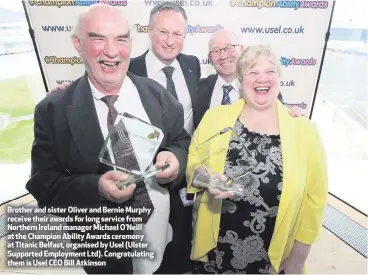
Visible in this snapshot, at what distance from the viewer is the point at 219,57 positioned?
143 centimetres

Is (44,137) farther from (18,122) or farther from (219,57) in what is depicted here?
(219,57)

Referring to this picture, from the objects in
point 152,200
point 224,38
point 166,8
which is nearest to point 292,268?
point 152,200

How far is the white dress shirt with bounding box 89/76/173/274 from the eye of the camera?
48.4 inches

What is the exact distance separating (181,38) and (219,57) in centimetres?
23

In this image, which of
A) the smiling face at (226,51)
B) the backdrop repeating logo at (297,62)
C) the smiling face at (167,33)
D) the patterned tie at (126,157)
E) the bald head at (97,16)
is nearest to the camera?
the bald head at (97,16)

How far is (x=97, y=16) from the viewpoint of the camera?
108 cm

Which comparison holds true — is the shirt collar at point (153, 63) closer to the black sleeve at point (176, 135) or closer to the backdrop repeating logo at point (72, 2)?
the black sleeve at point (176, 135)

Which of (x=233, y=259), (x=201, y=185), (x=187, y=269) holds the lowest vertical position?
(x=187, y=269)

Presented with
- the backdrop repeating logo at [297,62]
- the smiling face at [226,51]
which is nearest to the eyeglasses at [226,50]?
the smiling face at [226,51]

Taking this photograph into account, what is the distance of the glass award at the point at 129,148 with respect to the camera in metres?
1.17

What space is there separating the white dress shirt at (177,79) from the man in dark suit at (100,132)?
6 cm

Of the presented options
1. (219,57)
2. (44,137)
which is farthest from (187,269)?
(219,57)

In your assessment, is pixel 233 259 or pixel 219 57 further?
pixel 219 57

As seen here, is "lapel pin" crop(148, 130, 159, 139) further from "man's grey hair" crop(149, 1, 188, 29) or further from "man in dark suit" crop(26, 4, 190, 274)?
"man's grey hair" crop(149, 1, 188, 29)
